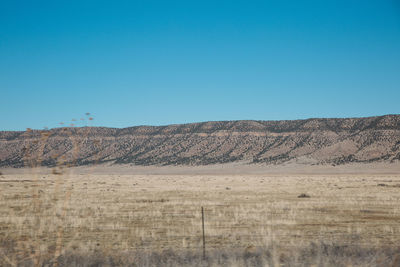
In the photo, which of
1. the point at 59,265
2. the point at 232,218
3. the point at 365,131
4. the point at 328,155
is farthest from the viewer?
the point at 365,131

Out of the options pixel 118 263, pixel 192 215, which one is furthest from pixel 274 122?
pixel 118 263

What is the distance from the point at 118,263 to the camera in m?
7.68

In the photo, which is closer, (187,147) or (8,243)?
(8,243)

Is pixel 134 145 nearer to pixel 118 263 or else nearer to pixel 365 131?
pixel 365 131

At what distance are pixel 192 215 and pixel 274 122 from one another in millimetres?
104796

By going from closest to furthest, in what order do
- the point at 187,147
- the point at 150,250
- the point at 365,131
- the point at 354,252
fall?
the point at 354,252
the point at 150,250
the point at 365,131
the point at 187,147

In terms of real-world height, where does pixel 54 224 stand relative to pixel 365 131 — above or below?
below

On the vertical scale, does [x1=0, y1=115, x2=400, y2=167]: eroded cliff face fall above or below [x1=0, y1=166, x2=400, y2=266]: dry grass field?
above

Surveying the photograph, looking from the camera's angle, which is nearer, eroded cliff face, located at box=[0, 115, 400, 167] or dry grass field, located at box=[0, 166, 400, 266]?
dry grass field, located at box=[0, 166, 400, 266]

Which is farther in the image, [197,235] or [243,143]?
[243,143]

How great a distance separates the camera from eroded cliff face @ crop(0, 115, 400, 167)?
92.5m

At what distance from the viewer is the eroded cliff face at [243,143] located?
92.5 meters

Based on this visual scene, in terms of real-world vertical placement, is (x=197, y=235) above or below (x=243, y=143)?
below

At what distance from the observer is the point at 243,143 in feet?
357
